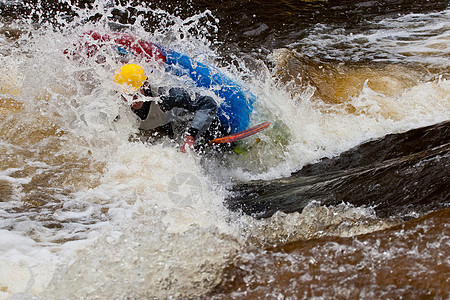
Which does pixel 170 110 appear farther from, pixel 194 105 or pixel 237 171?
pixel 237 171

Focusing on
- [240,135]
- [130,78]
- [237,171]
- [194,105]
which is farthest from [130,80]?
[237,171]

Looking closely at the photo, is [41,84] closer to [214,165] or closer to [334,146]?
[214,165]

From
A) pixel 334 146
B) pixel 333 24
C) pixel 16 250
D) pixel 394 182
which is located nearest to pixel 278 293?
pixel 394 182

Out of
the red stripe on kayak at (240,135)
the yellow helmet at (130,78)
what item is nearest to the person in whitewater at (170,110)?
the yellow helmet at (130,78)

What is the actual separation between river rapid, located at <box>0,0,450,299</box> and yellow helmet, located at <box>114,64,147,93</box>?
18cm

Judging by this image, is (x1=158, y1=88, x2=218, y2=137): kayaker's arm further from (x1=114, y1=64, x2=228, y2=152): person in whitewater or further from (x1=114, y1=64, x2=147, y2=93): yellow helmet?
(x1=114, y1=64, x2=147, y2=93): yellow helmet

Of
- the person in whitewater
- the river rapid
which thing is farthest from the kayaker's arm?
the river rapid

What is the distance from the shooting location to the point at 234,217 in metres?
2.98

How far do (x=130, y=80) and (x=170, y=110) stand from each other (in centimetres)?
49

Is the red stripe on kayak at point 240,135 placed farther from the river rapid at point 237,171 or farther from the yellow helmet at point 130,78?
the yellow helmet at point 130,78

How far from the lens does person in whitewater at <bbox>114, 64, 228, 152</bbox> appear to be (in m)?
3.77

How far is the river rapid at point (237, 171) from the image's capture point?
2.09 m

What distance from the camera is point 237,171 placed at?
4.06 metres

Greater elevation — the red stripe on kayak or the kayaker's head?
the kayaker's head
